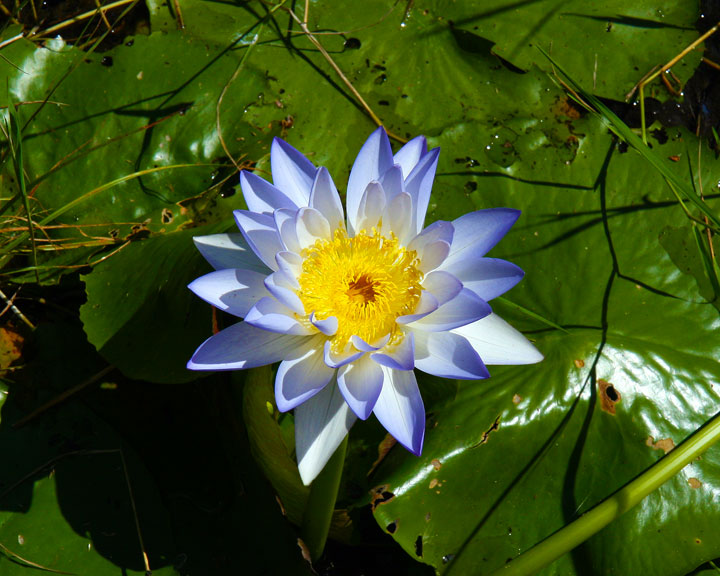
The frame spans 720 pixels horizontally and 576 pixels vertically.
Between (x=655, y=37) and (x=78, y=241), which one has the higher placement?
(x=655, y=37)

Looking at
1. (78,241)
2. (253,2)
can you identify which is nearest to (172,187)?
(78,241)

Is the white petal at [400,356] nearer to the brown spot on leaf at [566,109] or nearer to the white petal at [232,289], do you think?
the white petal at [232,289]

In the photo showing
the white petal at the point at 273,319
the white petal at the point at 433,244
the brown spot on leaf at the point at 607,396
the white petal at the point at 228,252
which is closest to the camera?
the white petal at the point at 273,319

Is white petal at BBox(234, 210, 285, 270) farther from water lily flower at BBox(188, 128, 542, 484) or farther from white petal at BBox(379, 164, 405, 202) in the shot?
white petal at BBox(379, 164, 405, 202)

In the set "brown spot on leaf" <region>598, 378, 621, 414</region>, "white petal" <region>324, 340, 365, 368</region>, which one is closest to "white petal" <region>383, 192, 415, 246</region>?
"white petal" <region>324, 340, 365, 368</region>

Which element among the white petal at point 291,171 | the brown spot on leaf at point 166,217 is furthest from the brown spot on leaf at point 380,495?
the brown spot on leaf at point 166,217

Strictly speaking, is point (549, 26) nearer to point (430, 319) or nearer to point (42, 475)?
point (430, 319)
